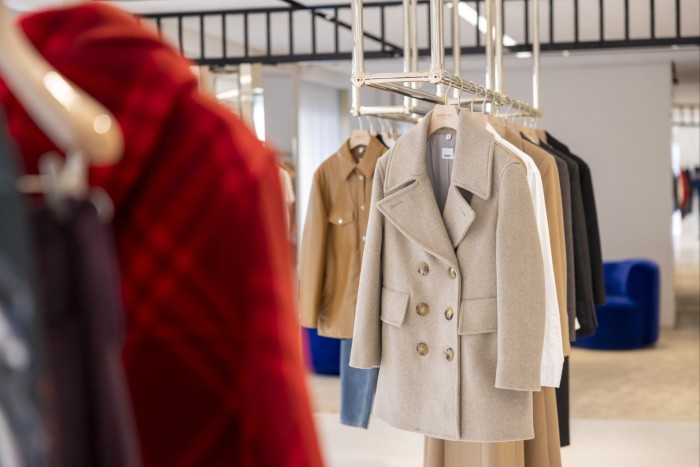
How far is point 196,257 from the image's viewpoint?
0.77 m

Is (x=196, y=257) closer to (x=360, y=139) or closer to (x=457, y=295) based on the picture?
(x=457, y=295)

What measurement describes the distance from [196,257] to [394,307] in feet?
6.46

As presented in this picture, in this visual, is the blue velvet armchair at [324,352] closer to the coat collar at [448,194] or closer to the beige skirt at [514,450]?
the beige skirt at [514,450]

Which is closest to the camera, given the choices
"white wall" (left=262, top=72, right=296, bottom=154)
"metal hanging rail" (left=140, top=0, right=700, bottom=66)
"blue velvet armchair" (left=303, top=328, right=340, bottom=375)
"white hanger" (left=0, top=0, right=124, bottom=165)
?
"white hanger" (left=0, top=0, right=124, bottom=165)

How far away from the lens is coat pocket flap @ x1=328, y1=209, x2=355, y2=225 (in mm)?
4074

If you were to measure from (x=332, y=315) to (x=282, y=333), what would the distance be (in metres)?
3.29

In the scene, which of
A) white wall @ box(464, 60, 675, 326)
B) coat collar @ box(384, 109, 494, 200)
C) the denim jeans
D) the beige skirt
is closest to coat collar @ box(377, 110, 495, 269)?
coat collar @ box(384, 109, 494, 200)

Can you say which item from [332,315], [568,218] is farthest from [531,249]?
[332,315]

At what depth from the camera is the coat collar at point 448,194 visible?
2.63m

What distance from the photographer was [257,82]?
725 cm

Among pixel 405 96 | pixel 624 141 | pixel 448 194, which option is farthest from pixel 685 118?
pixel 448 194

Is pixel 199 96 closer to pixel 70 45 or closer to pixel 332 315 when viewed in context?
pixel 70 45

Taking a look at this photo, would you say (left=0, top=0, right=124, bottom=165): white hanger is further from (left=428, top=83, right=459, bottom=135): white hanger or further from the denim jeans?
Result: the denim jeans

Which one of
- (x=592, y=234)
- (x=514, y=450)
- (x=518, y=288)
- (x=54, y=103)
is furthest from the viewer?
(x=592, y=234)
